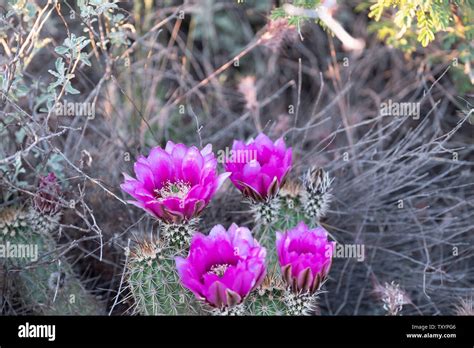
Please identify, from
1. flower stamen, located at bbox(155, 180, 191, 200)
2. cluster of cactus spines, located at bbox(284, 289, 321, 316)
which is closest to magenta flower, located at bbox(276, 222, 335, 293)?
cluster of cactus spines, located at bbox(284, 289, 321, 316)

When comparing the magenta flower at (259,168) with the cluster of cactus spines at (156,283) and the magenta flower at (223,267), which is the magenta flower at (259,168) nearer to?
the magenta flower at (223,267)

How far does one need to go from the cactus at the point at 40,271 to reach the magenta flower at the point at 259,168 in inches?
18.6

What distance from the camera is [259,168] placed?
5.75ft

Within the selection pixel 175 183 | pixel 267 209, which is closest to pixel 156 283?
pixel 175 183

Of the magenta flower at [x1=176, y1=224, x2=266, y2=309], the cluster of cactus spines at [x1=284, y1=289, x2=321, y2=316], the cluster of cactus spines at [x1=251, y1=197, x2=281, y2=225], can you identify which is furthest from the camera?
the cluster of cactus spines at [x1=251, y1=197, x2=281, y2=225]

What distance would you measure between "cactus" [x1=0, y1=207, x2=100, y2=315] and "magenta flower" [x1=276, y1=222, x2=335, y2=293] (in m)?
0.55

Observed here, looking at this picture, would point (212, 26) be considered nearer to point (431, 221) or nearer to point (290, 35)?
point (290, 35)

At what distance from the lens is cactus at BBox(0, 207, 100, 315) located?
1.87 meters

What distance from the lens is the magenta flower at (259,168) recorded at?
1.76 metres

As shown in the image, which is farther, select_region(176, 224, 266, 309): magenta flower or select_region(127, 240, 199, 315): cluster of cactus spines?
select_region(127, 240, 199, 315): cluster of cactus spines

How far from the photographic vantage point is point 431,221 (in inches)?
93.7

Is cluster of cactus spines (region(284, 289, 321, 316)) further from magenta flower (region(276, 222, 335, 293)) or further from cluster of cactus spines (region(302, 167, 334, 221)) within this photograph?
cluster of cactus spines (region(302, 167, 334, 221))

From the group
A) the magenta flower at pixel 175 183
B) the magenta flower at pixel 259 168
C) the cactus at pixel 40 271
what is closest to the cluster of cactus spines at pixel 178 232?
the magenta flower at pixel 175 183
